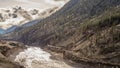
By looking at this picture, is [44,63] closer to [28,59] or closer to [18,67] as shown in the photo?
[28,59]

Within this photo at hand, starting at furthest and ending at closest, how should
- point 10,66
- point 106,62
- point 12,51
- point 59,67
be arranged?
point 12,51 → point 106,62 → point 59,67 → point 10,66

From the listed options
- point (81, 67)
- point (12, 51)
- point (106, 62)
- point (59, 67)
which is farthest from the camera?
point (12, 51)

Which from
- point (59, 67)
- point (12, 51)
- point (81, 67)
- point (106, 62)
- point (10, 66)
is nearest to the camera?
point (10, 66)

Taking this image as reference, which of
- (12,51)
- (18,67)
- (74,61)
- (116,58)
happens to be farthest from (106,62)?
(18,67)

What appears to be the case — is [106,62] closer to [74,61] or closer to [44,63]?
[74,61]

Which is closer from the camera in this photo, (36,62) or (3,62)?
(3,62)

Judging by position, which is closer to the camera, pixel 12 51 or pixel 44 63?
pixel 44 63

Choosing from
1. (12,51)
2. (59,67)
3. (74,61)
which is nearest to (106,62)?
(74,61)

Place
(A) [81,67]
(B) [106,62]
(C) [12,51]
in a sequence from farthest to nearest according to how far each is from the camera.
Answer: (C) [12,51]
(B) [106,62]
(A) [81,67]
